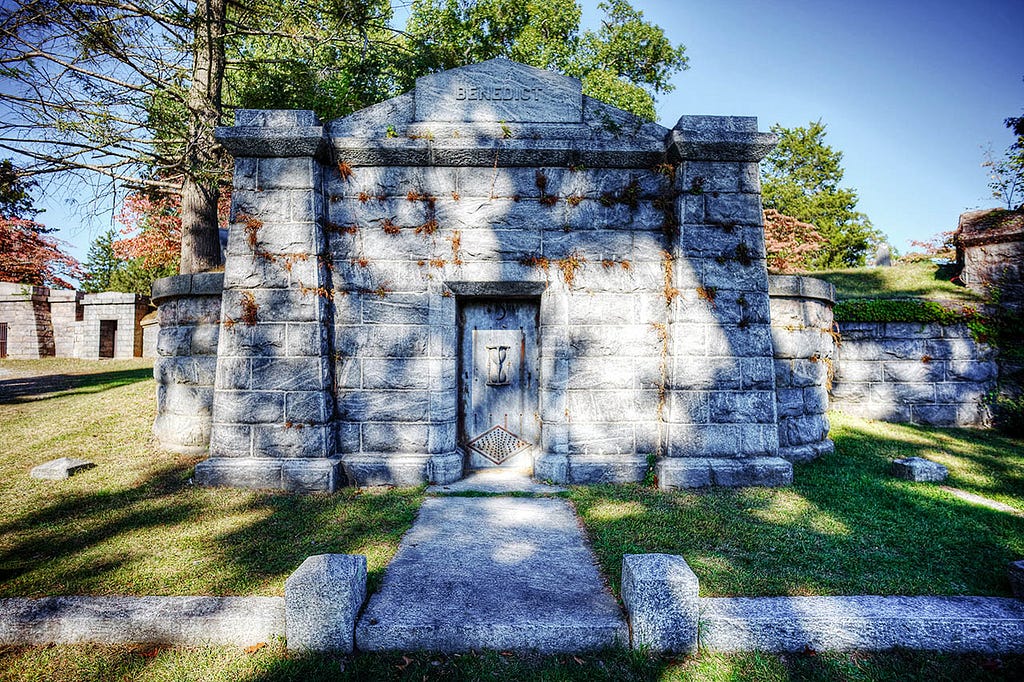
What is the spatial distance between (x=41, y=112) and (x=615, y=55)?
1708 centimetres

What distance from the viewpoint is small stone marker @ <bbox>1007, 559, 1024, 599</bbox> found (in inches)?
105

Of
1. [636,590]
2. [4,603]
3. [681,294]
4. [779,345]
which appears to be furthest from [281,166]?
[779,345]

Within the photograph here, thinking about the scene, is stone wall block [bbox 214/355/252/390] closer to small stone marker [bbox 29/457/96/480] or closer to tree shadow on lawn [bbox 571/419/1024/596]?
small stone marker [bbox 29/457/96/480]

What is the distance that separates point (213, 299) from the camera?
5.29 meters

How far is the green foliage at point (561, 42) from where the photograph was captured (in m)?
13.6

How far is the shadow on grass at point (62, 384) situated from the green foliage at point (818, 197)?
25.7 meters

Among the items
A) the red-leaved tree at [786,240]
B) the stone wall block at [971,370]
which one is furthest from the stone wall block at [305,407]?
the red-leaved tree at [786,240]

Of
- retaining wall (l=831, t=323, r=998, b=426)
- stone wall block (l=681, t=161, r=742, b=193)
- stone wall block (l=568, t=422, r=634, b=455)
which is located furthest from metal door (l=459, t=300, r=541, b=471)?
retaining wall (l=831, t=323, r=998, b=426)

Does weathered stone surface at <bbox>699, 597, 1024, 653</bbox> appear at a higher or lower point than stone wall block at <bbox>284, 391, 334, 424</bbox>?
lower

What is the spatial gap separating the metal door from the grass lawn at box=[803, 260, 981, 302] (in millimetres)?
6145

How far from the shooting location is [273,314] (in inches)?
182

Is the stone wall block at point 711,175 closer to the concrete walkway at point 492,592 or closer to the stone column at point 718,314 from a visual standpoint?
the stone column at point 718,314

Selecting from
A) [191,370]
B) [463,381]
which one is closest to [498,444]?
[463,381]

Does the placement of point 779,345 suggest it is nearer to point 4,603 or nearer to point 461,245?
point 461,245
